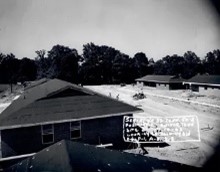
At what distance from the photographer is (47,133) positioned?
44.9 ft

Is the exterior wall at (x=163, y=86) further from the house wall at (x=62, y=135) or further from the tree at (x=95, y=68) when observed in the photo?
the house wall at (x=62, y=135)

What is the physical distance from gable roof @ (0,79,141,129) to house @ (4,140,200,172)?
5857 millimetres

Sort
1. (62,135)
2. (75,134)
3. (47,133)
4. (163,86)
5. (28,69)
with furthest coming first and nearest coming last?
(28,69) → (163,86) → (75,134) → (62,135) → (47,133)

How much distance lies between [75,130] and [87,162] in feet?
26.5

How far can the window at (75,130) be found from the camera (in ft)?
46.4

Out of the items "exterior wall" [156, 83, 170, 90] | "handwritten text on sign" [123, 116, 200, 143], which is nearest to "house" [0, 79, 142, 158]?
"handwritten text on sign" [123, 116, 200, 143]

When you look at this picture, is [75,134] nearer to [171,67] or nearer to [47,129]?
[47,129]

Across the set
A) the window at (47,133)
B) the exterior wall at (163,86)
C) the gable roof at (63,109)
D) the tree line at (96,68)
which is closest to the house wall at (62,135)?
the window at (47,133)

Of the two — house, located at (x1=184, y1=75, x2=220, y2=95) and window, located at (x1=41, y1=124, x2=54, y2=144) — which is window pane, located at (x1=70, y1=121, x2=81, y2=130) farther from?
house, located at (x1=184, y1=75, x2=220, y2=95)

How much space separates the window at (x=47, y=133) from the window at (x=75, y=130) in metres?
1.13

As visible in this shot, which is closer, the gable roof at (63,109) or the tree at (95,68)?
the gable roof at (63,109)

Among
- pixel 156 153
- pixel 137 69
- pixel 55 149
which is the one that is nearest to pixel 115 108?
pixel 156 153

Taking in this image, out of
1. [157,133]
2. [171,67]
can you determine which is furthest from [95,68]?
[157,133]

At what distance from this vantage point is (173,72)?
88.8 m
